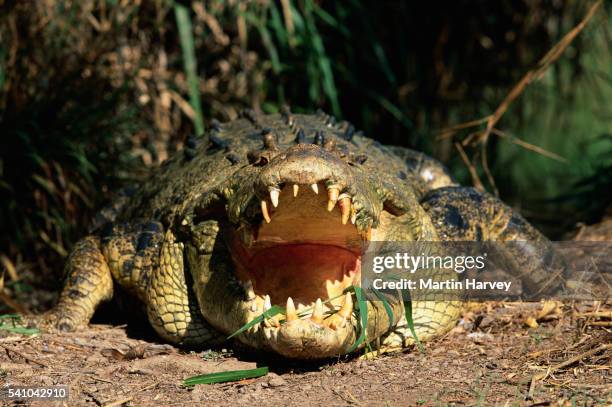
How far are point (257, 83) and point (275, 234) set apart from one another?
275 centimetres

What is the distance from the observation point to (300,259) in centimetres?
317

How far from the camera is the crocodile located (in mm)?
2793

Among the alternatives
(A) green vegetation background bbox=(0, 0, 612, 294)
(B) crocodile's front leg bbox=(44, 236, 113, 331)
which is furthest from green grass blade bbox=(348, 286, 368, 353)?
(A) green vegetation background bbox=(0, 0, 612, 294)

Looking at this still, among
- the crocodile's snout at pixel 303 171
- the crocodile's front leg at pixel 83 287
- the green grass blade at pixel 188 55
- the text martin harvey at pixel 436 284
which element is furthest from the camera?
the green grass blade at pixel 188 55

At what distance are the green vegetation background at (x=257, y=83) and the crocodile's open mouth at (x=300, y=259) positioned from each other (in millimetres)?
1841

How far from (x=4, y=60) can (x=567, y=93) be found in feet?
13.9

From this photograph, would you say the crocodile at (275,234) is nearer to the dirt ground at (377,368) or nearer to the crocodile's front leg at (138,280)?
the crocodile's front leg at (138,280)

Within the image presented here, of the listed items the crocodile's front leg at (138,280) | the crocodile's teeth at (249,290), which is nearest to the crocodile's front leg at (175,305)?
the crocodile's front leg at (138,280)

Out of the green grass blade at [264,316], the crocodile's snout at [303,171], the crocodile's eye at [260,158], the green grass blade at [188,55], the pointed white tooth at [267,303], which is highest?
the green grass blade at [188,55]

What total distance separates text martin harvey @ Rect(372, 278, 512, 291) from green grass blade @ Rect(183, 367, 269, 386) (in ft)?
1.82

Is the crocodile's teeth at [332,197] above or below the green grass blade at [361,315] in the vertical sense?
above

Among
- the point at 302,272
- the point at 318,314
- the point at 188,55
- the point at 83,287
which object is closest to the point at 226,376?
the point at 318,314

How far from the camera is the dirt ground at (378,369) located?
2.66m

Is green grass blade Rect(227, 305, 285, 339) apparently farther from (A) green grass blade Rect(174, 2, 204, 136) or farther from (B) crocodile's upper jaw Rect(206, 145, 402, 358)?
(A) green grass blade Rect(174, 2, 204, 136)
